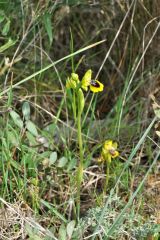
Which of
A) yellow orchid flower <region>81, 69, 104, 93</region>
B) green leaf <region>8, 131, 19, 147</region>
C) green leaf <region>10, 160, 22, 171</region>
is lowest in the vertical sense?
green leaf <region>10, 160, 22, 171</region>

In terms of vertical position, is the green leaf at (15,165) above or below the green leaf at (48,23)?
below

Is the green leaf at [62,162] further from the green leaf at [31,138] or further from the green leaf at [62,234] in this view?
the green leaf at [62,234]

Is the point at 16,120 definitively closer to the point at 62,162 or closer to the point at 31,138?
the point at 31,138

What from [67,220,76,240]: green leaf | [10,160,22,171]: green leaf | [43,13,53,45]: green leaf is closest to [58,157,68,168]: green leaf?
[10,160,22,171]: green leaf

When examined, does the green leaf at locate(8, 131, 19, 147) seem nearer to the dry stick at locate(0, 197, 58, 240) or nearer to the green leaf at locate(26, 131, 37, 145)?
the green leaf at locate(26, 131, 37, 145)

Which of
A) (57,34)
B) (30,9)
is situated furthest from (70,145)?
(57,34)

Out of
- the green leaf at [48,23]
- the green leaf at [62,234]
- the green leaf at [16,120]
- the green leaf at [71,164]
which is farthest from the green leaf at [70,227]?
the green leaf at [48,23]

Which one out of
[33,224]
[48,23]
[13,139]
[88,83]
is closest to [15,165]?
[13,139]

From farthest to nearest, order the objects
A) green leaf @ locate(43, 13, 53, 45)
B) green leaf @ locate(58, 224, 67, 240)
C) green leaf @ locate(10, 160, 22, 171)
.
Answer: green leaf @ locate(43, 13, 53, 45), green leaf @ locate(10, 160, 22, 171), green leaf @ locate(58, 224, 67, 240)

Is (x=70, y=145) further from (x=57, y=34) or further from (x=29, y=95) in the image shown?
(x=57, y=34)

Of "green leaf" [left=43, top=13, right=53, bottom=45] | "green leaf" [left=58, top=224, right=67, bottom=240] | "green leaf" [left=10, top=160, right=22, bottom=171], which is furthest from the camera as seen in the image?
"green leaf" [left=43, top=13, right=53, bottom=45]

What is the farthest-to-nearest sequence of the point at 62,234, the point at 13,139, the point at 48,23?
1. the point at 48,23
2. the point at 13,139
3. the point at 62,234

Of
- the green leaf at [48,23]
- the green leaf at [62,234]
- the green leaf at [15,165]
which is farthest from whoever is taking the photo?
the green leaf at [48,23]
